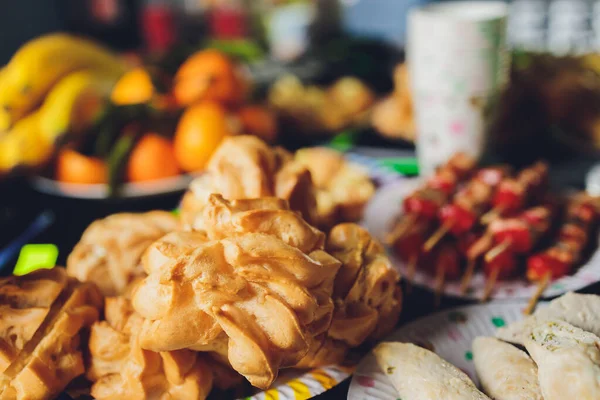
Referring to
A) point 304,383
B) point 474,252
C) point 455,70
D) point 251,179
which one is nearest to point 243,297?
point 304,383

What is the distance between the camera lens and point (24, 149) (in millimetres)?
2104

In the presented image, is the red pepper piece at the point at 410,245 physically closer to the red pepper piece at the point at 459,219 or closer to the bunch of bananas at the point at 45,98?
the red pepper piece at the point at 459,219

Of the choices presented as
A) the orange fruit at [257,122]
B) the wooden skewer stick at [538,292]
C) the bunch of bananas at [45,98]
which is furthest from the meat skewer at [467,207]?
the bunch of bananas at [45,98]

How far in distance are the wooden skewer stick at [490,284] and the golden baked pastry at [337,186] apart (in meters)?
0.43

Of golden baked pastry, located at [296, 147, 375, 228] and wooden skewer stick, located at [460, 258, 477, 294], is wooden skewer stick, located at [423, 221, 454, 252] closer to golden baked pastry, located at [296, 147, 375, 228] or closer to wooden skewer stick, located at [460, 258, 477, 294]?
wooden skewer stick, located at [460, 258, 477, 294]

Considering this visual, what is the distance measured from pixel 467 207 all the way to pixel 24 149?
1754 millimetres

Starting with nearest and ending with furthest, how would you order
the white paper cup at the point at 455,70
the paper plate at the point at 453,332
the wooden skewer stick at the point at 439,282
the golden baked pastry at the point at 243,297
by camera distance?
1. the golden baked pastry at the point at 243,297
2. the paper plate at the point at 453,332
3. the wooden skewer stick at the point at 439,282
4. the white paper cup at the point at 455,70

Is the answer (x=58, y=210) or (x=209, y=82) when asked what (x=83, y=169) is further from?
(x=209, y=82)

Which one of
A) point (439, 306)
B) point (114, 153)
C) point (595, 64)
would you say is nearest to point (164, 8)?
point (114, 153)

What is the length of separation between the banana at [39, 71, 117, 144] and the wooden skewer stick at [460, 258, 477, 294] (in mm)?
1560

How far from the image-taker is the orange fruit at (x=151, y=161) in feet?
6.59

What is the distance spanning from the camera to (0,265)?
1570 mm

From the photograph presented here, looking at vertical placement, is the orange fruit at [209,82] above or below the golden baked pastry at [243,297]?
above

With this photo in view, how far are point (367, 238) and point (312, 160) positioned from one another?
0.87m
